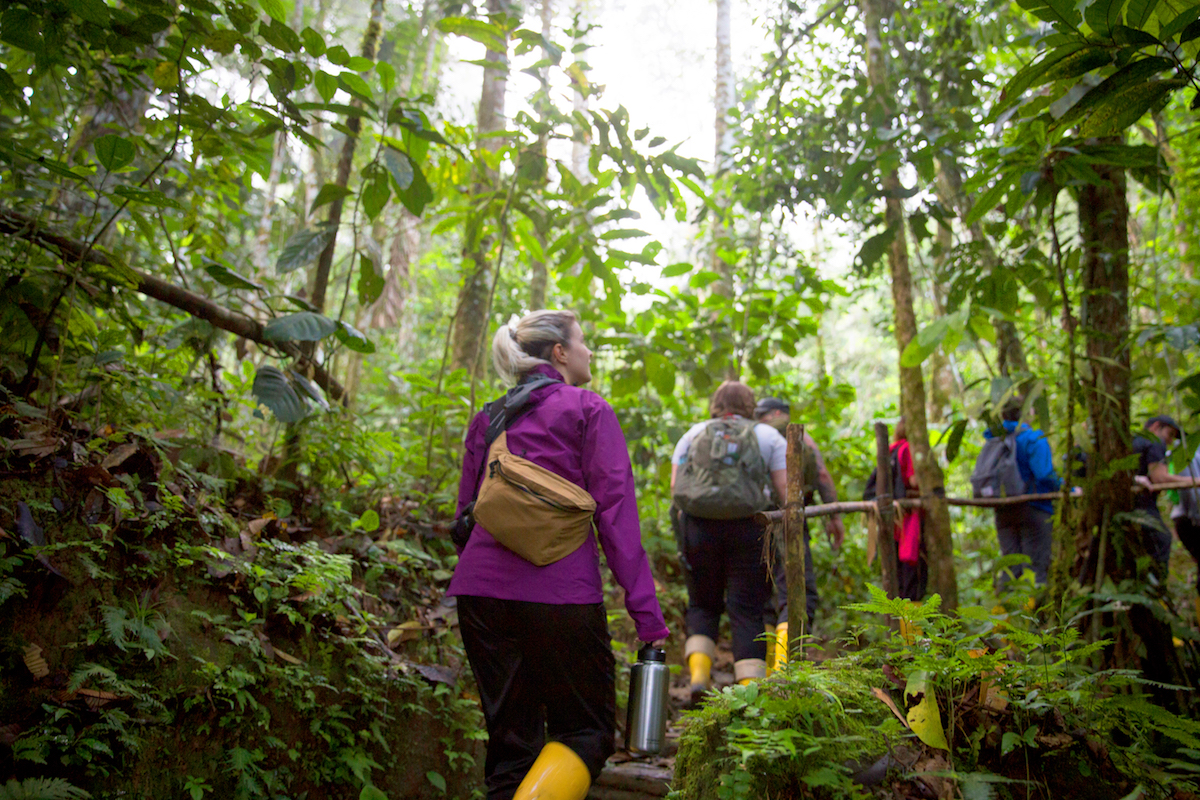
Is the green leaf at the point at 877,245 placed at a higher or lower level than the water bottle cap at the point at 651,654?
higher

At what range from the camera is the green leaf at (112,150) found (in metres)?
2.69

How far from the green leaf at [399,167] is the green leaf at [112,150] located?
1219 millimetres

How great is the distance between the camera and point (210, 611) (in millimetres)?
2854

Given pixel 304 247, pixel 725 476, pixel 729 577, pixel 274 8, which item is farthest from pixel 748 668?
pixel 274 8

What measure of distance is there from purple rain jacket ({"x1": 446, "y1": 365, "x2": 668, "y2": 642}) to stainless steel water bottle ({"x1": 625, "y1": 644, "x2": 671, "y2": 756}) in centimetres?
11

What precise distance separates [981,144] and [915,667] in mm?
5584

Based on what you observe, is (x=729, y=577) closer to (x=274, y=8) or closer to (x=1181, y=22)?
(x=1181, y=22)

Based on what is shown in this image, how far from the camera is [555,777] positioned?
2.33 meters

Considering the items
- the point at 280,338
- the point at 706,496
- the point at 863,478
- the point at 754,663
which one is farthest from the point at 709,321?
the point at 280,338

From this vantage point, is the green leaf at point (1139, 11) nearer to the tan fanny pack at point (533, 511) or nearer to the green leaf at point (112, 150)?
the tan fanny pack at point (533, 511)

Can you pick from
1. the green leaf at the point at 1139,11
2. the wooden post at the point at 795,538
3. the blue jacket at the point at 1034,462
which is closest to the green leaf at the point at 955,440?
the wooden post at the point at 795,538

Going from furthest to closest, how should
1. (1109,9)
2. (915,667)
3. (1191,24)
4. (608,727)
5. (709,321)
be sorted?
(709,321) → (608,727) → (915,667) → (1109,9) → (1191,24)

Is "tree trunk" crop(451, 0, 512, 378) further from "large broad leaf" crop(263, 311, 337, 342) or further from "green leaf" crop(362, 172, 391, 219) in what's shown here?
"large broad leaf" crop(263, 311, 337, 342)

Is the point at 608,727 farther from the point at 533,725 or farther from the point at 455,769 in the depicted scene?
the point at 455,769
